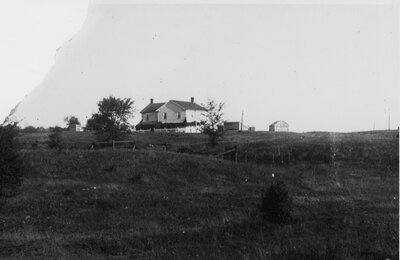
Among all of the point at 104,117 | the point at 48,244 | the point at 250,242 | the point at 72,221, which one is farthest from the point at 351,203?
the point at 104,117

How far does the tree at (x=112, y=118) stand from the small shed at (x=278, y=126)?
45.2m

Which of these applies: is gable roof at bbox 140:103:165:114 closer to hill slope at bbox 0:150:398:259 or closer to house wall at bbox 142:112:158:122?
house wall at bbox 142:112:158:122

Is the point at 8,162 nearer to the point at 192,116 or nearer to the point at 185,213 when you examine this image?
the point at 185,213

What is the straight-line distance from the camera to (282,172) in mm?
32844

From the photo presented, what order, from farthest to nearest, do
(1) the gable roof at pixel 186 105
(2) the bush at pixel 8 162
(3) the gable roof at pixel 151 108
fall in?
(3) the gable roof at pixel 151 108
(1) the gable roof at pixel 186 105
(2) the bush at pixel 8 162

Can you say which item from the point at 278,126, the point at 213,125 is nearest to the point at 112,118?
the point at 213,125

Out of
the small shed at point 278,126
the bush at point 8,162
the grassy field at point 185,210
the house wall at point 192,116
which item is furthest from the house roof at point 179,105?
the bush at point 8,162

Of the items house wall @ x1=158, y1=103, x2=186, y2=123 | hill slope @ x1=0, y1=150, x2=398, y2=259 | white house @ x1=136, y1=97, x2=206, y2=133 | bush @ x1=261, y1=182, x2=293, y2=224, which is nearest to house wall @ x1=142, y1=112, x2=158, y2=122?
white house @ x1=136, y1=97, x2=206, y2=133

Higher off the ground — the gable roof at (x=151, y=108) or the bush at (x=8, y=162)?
the gable roof at (x=151, y=108)

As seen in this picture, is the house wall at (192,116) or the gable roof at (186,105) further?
the house wall at (192,116)

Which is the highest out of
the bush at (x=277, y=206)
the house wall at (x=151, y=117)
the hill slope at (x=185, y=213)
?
the house wall at (x=151, y=117)

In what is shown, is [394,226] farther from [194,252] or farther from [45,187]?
[45,187]

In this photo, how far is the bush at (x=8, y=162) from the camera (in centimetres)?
1452

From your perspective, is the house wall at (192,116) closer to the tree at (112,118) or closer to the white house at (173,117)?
the white house at (173,117)
